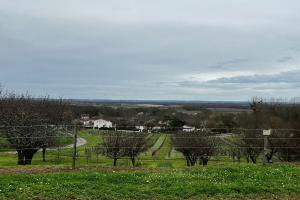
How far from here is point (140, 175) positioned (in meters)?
12.2

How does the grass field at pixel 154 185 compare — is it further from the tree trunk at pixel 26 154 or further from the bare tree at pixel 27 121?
the tree trunk at pixel 26 154

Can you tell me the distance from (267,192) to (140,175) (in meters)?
3.56

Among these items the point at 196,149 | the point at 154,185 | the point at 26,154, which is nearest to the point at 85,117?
the point at 196,149

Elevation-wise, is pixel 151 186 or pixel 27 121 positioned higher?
pixel 27 121

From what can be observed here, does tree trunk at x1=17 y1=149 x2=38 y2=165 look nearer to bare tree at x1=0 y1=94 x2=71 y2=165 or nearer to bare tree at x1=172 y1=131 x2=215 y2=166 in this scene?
bare tree at x1=0 y1=94 x2=71 y2=165

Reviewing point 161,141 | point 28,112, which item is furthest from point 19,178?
point 161,141

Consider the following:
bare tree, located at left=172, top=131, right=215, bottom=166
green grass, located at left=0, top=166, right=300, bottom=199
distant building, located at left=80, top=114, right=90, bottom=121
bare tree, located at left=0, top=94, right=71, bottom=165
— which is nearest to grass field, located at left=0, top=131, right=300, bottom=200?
green grass, located at left=0, top=166, right=300, bottom=199

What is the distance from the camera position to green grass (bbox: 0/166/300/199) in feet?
32.7

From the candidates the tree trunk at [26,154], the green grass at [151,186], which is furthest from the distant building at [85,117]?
the green grass at [151,186]

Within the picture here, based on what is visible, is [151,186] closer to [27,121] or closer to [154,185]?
[154,185]

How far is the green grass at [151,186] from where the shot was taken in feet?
32.7

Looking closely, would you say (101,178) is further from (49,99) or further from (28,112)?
(49,99)

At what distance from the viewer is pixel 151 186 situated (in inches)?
427

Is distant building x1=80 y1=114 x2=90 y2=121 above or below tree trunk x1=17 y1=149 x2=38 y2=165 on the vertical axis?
above
